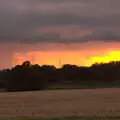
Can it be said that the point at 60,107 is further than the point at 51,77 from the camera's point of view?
No

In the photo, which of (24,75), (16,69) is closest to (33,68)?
(16,69)

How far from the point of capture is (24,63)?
353 ft

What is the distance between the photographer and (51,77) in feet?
298

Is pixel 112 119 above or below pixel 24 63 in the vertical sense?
below

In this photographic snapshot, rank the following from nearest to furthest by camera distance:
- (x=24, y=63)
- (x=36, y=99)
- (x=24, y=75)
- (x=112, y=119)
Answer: (x=112, y=119) → (x=36, y=99) → (x=24, y=75) → (x=24, y=63)

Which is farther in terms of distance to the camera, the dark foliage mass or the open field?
the dark foliage mass

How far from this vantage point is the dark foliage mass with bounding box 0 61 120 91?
280 ft

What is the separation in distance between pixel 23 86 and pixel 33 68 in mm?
13682

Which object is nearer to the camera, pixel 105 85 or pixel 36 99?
pixel 36 99

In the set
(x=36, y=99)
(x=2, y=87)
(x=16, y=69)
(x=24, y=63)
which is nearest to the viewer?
(x=36, y=99)

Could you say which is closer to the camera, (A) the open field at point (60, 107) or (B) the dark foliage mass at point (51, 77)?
(A) the open field at point (60, 107)

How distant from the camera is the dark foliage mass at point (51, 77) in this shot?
85438 mm

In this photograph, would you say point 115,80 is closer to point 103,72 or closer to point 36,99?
point 103,72

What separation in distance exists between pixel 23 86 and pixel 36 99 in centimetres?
3012
